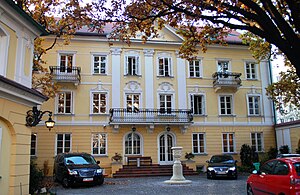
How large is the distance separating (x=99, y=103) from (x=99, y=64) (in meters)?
3.26

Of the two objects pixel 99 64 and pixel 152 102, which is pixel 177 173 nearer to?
pixel 152 102

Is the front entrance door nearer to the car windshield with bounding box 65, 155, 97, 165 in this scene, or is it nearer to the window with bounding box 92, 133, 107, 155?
the window with bounding box 92, 133, 107, 155

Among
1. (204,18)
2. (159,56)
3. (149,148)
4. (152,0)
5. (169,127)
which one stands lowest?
(149,148)

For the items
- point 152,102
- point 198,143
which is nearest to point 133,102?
point 152,102

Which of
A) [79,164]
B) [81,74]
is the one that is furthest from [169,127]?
[79,164]

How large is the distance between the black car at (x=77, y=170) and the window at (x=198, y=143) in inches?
440

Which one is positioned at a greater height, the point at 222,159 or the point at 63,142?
the point at 63,142

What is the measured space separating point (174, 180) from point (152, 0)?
10576 mm

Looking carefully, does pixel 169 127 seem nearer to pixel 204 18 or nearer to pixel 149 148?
pixel 149 148

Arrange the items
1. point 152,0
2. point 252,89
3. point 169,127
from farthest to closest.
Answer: point 252,89
point 169,127
point 152,0

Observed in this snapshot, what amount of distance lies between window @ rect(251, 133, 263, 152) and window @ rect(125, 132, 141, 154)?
10.0 m

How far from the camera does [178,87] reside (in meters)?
27.3

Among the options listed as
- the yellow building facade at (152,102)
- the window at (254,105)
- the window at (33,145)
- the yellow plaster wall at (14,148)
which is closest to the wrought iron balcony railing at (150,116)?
the yellow building facade at (152,102)

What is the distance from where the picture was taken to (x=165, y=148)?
1033 inches
